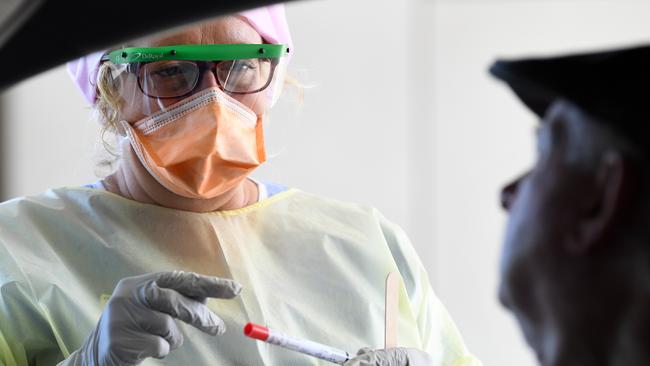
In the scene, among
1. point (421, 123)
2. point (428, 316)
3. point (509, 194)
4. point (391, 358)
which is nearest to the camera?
point (509, 194)

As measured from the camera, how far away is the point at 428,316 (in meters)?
1.70

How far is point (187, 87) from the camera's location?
1513mm

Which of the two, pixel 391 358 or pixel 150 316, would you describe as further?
pixel 391 358

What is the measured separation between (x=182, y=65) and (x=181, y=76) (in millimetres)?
16

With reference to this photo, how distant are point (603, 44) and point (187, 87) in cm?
268

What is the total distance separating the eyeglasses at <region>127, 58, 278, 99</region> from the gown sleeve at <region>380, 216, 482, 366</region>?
0.40m

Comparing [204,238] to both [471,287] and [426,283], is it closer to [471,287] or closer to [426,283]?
[426,283]

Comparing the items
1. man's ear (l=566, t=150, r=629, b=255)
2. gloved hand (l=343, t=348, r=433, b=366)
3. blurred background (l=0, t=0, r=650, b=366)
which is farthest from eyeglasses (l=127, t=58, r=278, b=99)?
blurred background (l=0, t=0, r=650, b=366)

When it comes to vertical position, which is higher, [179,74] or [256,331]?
[179,74]

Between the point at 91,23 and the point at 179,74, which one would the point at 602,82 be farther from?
the point at 179,74

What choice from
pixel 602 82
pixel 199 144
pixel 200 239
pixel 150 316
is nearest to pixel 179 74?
pixel 199 144

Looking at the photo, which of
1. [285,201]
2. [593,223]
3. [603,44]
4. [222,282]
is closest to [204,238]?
[285,201]

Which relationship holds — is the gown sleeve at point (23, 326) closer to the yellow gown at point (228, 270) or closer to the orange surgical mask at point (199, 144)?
the yellow gown at point (228, 270)

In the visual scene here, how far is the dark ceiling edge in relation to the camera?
58 cm
